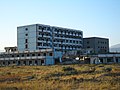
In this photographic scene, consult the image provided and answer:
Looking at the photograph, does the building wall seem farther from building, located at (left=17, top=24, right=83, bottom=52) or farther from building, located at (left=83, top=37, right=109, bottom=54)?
building, located at (left=83, top=37, right=109, bottom=54)

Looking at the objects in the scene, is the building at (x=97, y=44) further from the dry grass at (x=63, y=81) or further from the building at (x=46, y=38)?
the dry grass at (x=63, y=81)

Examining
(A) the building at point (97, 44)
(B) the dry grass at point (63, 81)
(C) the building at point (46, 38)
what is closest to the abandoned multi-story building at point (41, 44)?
(C) the building at point (46, 38)

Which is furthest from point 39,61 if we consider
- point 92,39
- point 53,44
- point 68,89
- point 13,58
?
point 68,89

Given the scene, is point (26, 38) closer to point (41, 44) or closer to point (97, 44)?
point (41, 44)

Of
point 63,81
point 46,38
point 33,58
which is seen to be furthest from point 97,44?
point 63,81

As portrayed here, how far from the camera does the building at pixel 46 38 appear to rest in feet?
350

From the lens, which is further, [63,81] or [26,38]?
[26,38]

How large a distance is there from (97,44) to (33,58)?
125 ft

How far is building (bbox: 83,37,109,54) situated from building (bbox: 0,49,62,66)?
28.0 metres

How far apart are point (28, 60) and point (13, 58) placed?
7.34 m

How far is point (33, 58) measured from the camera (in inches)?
3762

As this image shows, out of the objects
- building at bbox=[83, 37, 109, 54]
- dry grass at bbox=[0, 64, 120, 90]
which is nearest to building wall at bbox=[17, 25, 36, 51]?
building at bbox=[83, 37, 109, 54]

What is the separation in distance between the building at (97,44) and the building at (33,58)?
Answer: 1103 inches

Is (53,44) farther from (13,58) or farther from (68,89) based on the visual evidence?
(68,89)
